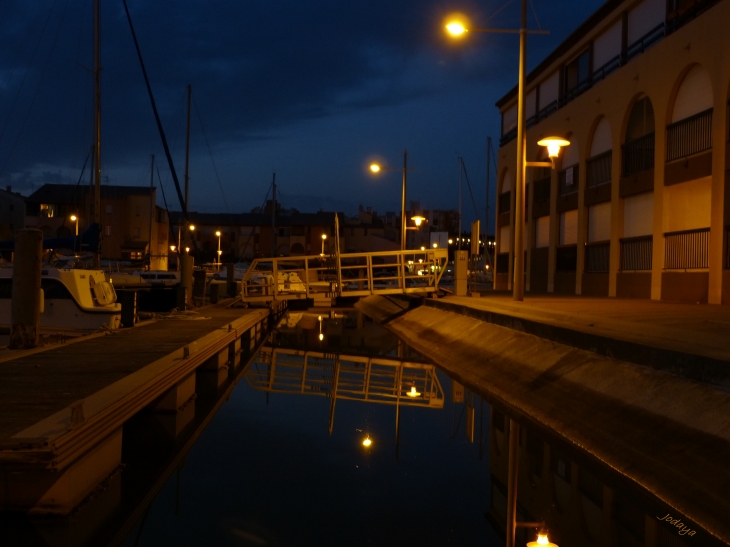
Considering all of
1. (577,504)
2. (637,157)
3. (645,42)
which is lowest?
(577,504)

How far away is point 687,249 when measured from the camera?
23.0 metres

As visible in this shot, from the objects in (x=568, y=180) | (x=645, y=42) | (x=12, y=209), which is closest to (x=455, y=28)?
(x=645, y=42)

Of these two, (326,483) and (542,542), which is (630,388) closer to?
(542,542)

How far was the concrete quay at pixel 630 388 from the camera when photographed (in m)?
7.56

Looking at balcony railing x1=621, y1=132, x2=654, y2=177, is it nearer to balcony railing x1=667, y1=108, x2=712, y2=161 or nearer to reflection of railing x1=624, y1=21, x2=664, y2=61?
balcony railing x1=667, y1=108, x2=712, y2=161

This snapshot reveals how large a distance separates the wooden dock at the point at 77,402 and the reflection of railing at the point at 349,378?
69.7 inches

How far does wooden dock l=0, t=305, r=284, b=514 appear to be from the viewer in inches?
266

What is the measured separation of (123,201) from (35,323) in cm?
7177

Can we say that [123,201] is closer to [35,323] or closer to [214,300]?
[214,300]

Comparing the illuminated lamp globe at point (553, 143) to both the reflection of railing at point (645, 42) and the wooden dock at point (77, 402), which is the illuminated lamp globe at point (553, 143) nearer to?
the reflection of railing at point (645, 42)

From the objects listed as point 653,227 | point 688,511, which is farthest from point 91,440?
point 653,227

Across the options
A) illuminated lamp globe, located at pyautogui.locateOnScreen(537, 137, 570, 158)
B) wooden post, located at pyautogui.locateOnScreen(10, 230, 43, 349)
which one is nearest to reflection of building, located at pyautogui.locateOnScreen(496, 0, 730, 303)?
illuminated lamp globe, located at pyautogui.locateOnScreen(537, 137, 570, 158)

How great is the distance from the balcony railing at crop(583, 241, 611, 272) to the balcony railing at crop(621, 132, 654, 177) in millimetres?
3081

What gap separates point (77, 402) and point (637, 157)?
2313cm
